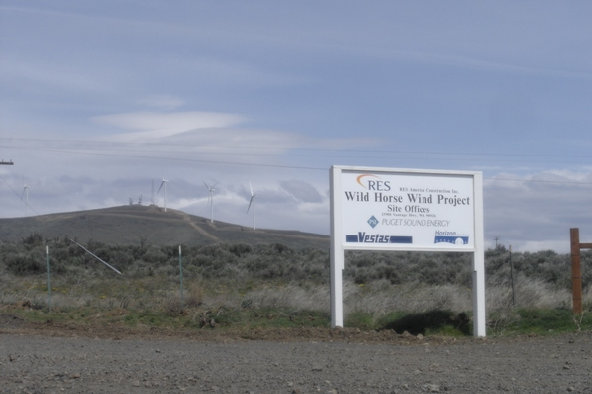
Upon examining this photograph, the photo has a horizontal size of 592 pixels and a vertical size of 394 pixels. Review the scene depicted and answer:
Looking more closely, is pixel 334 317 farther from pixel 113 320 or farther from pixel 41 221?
pixel 41 221

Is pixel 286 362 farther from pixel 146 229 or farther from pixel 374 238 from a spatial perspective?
pixel 146 229

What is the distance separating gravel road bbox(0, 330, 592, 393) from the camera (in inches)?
393

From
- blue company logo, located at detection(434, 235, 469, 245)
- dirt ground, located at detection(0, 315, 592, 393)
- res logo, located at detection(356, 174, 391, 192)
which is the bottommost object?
dirt ground, located at detection(0, 315, 592, 393)

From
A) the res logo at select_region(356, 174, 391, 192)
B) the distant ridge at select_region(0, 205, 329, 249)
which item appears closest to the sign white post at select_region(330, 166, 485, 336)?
the res logo at select_region(356, 174, 391, 192)

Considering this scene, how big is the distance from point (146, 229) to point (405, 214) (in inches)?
1694

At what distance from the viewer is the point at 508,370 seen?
11.6m

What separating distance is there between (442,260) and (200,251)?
10242 mm

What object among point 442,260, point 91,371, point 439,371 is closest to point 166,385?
point 91,371

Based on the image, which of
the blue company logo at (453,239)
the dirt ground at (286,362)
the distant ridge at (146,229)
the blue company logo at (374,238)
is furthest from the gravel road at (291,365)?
the distant ridge at (146,229)

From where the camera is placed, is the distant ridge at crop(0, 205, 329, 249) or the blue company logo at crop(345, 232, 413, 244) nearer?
the blue company logo at crop(345, 232, 413, 244)

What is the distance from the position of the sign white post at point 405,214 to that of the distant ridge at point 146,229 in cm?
3522

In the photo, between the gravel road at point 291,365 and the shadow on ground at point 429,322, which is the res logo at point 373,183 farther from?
the gravel road at point 291,365

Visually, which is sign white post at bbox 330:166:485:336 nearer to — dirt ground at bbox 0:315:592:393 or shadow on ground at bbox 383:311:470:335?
shadow on ground at bbox 383:311:470:335

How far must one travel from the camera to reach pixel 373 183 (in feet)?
61.5
